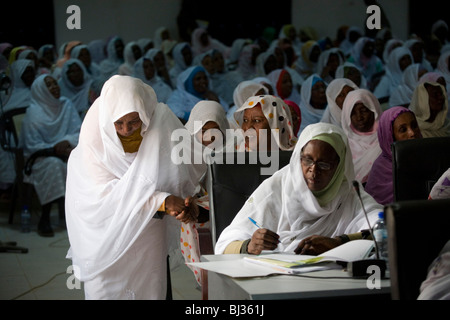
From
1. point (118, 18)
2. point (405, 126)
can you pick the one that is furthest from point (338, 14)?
point (405, 126)

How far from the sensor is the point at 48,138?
249 inches

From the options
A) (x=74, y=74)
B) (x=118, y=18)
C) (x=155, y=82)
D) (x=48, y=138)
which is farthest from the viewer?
(x=118, y=18)

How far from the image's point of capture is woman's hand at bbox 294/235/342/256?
2.20 meters

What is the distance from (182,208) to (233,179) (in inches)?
10.5

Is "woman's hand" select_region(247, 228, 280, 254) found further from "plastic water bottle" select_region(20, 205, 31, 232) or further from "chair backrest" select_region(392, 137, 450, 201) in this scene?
"plastic water bottle" select_region(20, 205, 31, 232)

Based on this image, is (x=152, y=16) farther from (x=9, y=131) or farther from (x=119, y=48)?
(x=9, y=131)

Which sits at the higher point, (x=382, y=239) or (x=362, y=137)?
(x=362, y=137)

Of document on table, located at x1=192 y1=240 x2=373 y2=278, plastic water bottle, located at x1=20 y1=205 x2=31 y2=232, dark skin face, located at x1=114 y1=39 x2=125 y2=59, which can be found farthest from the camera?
dark skin face, located at x1=114 y1=39 x2=125 y2=59

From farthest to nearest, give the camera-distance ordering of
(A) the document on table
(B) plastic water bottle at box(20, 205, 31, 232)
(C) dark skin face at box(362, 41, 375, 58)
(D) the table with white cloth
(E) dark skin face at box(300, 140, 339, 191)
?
(C) dark skin face at box(362, 41, 375, 58) < (B) plastic water bottle at box(20, 205, 31, 232) < (E) dark skin face at box(300, 140, 339, 191) < (A) the document on table < (D) the table with white cloth

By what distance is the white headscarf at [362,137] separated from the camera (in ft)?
15.1

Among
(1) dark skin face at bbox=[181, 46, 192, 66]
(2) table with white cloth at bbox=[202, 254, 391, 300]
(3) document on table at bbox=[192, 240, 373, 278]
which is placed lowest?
(2) table with white cloth at bbox=[202, 254, 391, 300]

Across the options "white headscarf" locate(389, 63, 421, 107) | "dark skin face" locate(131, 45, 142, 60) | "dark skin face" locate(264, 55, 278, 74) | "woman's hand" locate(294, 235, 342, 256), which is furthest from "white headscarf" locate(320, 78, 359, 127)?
"dark skin face" locate(131, 45, 142, 60)

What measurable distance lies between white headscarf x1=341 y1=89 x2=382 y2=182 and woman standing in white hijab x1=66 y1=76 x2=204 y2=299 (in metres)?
2.02
